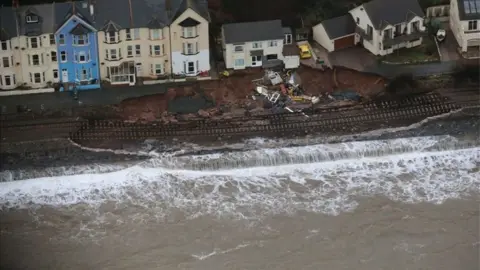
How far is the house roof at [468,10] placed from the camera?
43.8 meters

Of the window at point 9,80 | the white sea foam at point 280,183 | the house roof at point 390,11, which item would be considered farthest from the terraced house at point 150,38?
the house roof at point 390,11

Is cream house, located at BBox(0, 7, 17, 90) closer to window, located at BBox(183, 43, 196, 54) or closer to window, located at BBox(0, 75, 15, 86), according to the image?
window, located at BBox(0, 75, 15, 86)

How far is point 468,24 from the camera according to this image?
144 feet

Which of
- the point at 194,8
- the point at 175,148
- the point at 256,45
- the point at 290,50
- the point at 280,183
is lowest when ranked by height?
the point at 280,183

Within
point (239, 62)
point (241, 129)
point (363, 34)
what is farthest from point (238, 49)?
point (363, 34)

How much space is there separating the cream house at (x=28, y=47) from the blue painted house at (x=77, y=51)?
31cm

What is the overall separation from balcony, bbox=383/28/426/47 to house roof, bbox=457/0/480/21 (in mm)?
1562

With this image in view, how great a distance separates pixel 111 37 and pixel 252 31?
5157mm

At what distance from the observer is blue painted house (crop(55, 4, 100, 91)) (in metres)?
40.9

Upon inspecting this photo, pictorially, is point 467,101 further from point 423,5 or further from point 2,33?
point 2,33

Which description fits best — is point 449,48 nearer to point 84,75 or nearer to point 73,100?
point 84,75

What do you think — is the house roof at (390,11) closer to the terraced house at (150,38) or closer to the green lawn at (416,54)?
the green lawn at (416,54)

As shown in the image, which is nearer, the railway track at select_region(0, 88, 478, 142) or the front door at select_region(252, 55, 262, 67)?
the railway track at select_region(0, 88, 478, 142)

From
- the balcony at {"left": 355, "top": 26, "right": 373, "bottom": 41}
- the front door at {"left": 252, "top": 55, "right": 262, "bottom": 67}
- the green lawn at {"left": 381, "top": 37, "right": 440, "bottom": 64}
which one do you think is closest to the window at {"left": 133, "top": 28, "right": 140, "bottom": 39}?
the front door at {"left": 252, "top": 55, "right": 262, "bottom": 67}
